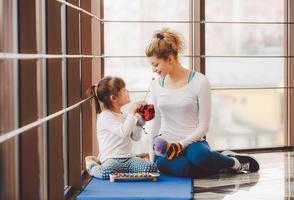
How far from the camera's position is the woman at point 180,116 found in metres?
3.96

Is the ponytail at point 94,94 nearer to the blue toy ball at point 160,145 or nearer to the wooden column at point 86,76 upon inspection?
the wooden column at point 86,76

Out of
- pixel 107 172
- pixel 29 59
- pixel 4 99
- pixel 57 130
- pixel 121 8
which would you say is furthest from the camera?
pixel 121 8

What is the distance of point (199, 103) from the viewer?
4020mm

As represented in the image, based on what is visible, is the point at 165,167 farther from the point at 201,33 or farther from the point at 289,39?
the point at 289,39

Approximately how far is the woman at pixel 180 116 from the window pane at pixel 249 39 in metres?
1.14

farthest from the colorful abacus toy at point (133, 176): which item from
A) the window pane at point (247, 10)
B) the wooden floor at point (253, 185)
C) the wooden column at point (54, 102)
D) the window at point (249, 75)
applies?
the window pane at point (247, 10)

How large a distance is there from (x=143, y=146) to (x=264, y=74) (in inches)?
47.9

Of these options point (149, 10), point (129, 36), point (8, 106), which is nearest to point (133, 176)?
point (129, 36)

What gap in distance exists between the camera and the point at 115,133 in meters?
3.86

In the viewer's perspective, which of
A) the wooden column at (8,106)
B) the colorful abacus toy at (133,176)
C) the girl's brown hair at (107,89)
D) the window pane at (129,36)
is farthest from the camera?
the window pane at (129,36)

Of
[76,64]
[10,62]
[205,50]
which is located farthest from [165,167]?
[10,62]

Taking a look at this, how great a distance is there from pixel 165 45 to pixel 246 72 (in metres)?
1.47

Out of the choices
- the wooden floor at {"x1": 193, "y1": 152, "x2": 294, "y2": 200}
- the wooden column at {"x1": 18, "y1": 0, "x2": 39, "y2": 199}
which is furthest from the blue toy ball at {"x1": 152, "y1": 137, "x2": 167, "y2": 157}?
the wooden column at {"x1": 18, "y1": 0, "x2": 39, "y2": 199}

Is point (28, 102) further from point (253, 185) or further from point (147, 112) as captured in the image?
point (253, 185)
